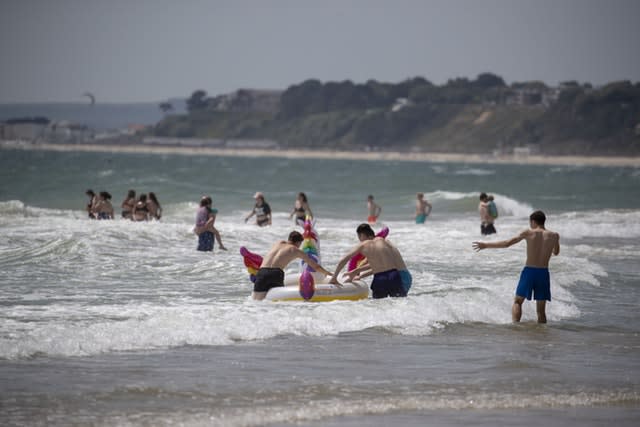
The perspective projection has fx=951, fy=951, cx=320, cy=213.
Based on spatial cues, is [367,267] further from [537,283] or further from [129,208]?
[129,208]

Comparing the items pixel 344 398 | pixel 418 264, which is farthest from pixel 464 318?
pixel 418 264

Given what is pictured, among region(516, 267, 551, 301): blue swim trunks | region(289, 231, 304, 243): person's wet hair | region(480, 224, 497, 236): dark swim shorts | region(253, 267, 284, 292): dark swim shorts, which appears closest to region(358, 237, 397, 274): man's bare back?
region(289, 231, 304, 243): person's wet hair

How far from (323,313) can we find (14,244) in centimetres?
915

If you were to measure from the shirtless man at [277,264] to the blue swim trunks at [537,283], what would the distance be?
7.53 ft

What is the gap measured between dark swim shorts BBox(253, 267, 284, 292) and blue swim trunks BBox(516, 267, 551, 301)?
2752 millimetres

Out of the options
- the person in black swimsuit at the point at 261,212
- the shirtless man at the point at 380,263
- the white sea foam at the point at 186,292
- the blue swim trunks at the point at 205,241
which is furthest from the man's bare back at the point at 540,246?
the person in black swimsuit at the point at 261,212

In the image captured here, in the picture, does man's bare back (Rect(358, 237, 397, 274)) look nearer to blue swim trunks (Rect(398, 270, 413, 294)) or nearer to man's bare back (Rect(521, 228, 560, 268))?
blue swim trunks (Rect(398, 270, 413, 294))

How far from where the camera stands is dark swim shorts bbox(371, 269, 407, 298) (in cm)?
1100

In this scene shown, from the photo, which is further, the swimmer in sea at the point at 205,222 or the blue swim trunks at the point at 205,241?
the blue swim trunks at the point at 205,241

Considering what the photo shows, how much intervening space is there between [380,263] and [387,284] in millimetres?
301

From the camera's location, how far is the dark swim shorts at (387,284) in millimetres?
11000

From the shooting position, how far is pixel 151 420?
648cm

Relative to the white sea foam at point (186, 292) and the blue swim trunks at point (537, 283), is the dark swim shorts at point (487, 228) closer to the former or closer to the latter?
the white sea foam at point (186, 292)

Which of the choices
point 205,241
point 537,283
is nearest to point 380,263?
point 537,283
